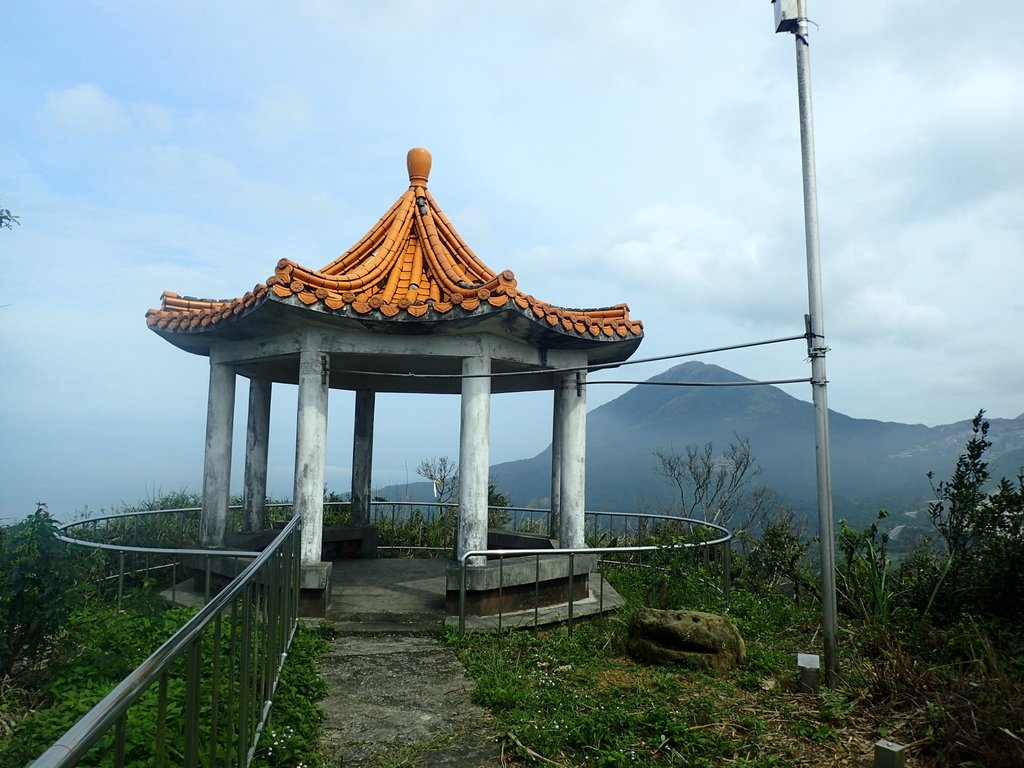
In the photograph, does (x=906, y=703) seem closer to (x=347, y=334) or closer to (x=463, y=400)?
(x=463, y=400)

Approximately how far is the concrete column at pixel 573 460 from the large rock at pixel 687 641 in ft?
8.68

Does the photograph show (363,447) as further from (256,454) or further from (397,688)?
(397,688)

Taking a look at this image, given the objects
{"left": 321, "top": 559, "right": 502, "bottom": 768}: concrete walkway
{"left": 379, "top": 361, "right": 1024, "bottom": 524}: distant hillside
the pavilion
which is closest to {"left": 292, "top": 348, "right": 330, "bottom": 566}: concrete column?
the pavilion

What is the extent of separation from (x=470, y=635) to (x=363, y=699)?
5.40ft

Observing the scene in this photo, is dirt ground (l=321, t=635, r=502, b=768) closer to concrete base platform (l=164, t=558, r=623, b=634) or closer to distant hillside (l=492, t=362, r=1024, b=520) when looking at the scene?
concrete base platform (l=164, t=558, r=623, b=634)

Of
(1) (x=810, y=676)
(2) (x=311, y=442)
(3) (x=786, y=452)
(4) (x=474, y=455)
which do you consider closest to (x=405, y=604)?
(4) (x=474, y=455)

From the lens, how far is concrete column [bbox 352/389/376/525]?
1164 cm

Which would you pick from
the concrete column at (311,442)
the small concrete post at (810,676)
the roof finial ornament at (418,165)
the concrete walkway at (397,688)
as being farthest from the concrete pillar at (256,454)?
the small concrete post at (810,676)

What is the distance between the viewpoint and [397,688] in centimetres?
538

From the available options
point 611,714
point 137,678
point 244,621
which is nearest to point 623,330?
point 611,714

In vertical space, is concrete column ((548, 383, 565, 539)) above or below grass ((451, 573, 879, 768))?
above

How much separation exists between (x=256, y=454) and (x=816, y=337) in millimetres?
7501

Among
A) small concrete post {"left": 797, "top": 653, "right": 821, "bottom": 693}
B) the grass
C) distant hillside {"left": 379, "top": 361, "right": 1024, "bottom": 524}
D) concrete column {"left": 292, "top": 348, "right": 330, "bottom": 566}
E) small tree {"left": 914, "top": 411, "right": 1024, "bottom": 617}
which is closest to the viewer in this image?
the grass

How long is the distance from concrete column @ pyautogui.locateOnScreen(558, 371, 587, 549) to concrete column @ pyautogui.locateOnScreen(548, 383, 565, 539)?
107 millimetres
